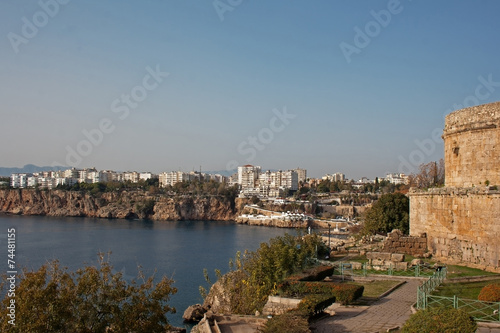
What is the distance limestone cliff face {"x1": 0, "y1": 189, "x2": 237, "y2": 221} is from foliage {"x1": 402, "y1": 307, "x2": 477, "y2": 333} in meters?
88.7

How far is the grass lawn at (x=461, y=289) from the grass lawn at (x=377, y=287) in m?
1.69

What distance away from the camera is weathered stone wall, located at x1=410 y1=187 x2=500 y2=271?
47.9ft

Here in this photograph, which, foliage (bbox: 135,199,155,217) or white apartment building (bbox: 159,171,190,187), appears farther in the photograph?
white apartment building (bbox: 159,171,190,187)

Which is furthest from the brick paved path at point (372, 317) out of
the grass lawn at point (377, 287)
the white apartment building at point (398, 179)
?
the white apartment building at point (398, 179)

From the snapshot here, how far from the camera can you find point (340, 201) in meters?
98.9

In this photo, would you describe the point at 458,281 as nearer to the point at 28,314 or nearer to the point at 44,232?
the point at 28,314

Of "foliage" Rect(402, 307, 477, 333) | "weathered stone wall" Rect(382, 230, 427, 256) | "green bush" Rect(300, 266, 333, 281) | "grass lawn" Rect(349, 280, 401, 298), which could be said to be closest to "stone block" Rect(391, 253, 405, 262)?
"weathered stone wall" Rect(382, 230, 427, 256)

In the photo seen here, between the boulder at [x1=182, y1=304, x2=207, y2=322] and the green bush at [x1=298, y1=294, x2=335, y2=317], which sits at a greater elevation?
the green bush at [x1=298, y1=294, x2=335, y2=317]

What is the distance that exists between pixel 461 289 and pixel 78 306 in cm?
980

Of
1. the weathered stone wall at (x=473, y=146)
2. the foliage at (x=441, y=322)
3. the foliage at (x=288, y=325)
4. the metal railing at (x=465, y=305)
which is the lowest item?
the foliage at (x=288, y=325)

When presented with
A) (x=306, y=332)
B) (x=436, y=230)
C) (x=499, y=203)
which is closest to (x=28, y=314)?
(x=306, y=332)

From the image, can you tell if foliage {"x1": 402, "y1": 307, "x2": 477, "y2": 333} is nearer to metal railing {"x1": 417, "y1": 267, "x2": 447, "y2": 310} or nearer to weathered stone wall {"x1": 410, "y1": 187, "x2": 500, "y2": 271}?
metal railing {"x1": 417, "y1": 267, "x2": 447, "y2": 310}

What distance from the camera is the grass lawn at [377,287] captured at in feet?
42.3

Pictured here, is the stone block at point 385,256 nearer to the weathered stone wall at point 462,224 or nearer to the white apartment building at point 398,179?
the weathered stone wall at point 462,224
